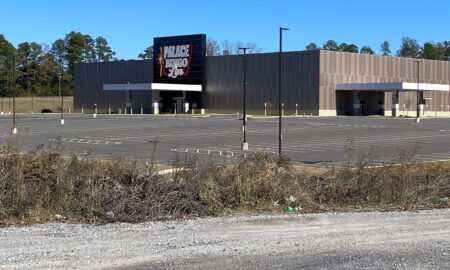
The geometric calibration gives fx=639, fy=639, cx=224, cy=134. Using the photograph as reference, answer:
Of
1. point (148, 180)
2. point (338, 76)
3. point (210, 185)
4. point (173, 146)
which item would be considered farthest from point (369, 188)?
point (338, 76)

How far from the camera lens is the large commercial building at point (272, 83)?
85.6m

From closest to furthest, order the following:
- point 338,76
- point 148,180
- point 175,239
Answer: point 175,239 < point 148,180 < point 338,76

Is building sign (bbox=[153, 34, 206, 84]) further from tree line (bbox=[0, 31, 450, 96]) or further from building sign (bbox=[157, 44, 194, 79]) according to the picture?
tree line (bbox=[0, 31, 450, 96])

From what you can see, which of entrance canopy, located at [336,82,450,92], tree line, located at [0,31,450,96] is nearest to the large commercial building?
entrance canopy, located at [336,82,450,92]

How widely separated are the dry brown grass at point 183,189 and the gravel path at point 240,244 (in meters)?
0.73

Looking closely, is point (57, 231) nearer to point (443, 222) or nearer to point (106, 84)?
point (443, 222)

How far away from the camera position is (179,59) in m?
97.9

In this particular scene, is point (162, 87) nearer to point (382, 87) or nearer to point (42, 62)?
point (382, 87)

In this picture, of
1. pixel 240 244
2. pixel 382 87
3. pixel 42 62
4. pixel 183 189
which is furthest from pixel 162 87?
pixel 42 62

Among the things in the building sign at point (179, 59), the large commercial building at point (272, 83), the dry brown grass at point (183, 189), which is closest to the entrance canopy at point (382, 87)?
the large commercial building at point (272, 83)

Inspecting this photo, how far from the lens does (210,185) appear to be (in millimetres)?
11055

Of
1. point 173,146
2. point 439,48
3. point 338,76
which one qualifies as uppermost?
point 439,48

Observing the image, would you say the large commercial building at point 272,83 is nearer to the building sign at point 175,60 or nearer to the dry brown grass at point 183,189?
the building sign at point 175,60

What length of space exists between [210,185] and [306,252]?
381cm
